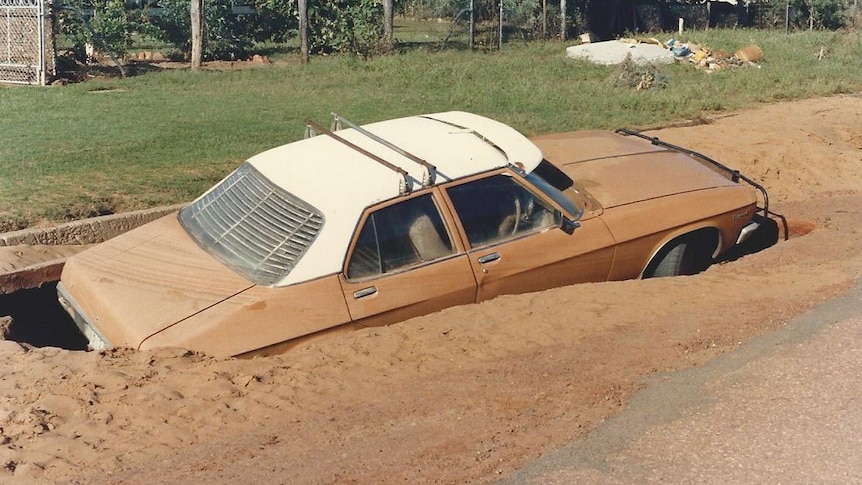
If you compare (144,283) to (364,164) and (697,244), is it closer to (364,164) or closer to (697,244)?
(364,164)

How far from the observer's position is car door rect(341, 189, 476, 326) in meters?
6.00

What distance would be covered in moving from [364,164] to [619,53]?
612 inches

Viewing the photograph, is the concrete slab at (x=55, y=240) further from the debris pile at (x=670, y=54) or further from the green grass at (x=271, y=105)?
the debris pile at (x=670, y=54)

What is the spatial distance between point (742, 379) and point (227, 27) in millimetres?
20774

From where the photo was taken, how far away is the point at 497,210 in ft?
21.4

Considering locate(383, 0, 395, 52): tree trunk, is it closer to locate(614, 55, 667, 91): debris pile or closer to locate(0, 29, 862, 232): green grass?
locate(0, 29, 862, 232): green grass

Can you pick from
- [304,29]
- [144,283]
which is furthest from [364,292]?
[304,29]

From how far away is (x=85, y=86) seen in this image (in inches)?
700

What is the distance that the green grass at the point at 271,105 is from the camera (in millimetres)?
10352

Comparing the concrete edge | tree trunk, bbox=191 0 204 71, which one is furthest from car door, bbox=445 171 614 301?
tree trunk, bbox=191 0 204 71

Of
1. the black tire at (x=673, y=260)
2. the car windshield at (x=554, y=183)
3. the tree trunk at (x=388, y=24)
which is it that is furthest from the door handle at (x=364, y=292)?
the tree trunk at (x=388, y=24)

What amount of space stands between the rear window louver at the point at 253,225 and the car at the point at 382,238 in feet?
0.04

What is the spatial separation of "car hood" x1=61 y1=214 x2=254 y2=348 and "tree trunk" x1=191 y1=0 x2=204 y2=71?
15.1 meters

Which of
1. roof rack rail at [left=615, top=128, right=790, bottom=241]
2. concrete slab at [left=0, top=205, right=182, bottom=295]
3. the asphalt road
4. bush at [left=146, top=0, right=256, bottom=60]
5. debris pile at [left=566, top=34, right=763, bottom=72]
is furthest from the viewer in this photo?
bush at [left=146, top=0, right=256, bottom=60]
